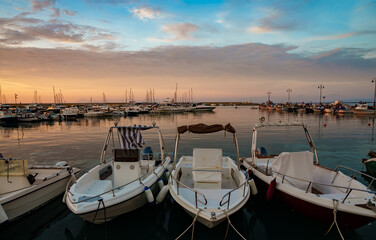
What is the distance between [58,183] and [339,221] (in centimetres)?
1095

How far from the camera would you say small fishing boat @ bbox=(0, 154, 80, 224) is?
711 centimetres

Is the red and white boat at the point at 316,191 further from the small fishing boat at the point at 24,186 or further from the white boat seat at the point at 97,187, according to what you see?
the small fishing boat at the point at 24,186

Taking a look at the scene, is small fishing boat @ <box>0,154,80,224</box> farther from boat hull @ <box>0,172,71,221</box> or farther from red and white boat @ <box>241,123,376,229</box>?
red and white boat @ <box>241,123,376,229</box>

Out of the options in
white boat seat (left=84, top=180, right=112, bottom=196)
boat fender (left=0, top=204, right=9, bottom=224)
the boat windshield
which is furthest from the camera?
the boat windshield

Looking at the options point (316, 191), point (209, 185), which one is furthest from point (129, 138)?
point (316, 191)

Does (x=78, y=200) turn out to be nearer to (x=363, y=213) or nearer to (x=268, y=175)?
(x=268, y=175)

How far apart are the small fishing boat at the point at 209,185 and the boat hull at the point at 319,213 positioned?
1564mm

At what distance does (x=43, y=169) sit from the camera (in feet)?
31.7

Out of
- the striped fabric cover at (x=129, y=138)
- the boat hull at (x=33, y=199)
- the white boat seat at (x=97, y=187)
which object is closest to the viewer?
the boat hull at (x=33, y=199)

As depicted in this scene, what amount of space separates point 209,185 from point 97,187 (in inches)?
176

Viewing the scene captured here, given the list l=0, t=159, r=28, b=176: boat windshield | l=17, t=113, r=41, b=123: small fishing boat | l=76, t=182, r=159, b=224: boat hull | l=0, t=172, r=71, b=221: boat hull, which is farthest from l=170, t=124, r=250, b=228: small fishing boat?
l=17, t=113, r=41, b=123: small fishing boat

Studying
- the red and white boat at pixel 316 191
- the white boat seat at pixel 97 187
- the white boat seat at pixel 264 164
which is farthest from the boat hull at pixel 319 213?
the white boat seat at pixel 97 187

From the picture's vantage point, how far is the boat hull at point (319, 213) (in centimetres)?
609

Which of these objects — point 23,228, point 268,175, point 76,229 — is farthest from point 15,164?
point 268,175
